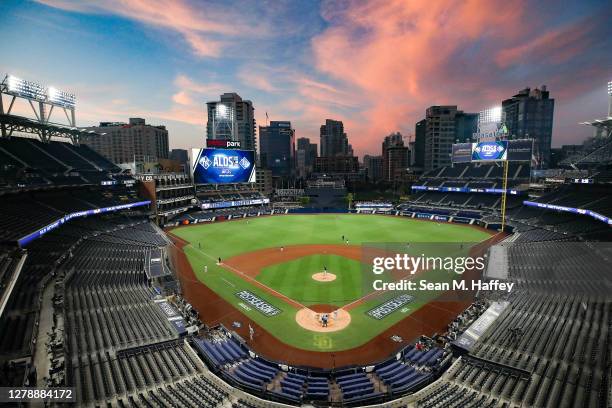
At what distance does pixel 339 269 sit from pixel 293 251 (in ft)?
32.6

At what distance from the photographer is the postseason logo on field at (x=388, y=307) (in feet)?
76.6

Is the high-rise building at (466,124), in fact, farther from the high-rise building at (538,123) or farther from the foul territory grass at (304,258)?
the foul territory grass at (304,258)

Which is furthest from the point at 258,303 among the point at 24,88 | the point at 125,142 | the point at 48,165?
the point at 125,142

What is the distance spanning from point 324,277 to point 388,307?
8.67 metres

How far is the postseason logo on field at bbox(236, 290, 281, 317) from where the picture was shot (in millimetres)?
24141

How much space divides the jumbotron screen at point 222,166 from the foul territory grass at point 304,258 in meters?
12.4

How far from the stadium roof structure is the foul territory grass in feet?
86.2

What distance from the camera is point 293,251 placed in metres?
42.2

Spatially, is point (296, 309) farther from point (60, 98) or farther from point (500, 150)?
point (500, 150)

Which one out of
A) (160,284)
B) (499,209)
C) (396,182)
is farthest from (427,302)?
(396,182)

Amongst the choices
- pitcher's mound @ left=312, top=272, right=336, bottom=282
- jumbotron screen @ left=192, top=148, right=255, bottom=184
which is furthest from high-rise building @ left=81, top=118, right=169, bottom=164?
pitcher's mound @ left=312, top=272, right=336, bottom=282

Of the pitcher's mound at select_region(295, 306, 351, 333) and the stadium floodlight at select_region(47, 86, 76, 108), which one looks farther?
the stadium floodlight at select_region(47, 86, 76, 108)

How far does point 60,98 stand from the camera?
49.3 meters
